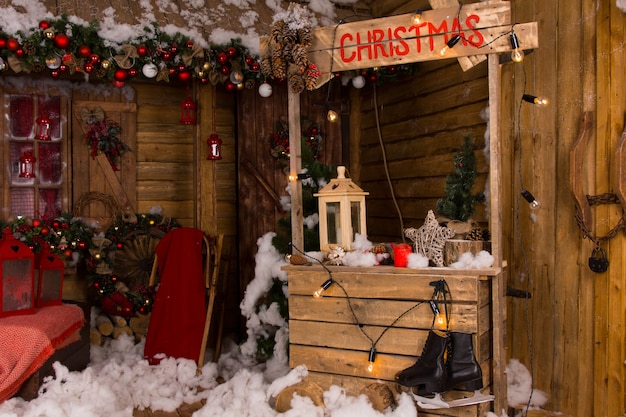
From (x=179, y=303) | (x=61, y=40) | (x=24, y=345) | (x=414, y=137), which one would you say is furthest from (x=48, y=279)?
(x=414, y=137)

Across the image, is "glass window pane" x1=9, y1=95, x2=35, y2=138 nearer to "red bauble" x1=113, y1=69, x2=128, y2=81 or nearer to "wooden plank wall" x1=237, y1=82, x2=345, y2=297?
"red bauble" x1=113, y1=69, x2=128, y2=81

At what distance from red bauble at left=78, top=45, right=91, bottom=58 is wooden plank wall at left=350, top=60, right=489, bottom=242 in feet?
8.19

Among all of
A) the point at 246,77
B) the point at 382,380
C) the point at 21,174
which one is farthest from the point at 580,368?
the point at 21,174

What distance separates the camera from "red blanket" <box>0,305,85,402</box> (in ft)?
10.9

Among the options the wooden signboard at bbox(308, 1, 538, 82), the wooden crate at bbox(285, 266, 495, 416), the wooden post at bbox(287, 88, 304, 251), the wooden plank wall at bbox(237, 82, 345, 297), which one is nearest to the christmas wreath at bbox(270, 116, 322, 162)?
the wooden plank wall at bbox(237, 82, 345, 297)

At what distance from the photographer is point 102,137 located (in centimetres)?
529

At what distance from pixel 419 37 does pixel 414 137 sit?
1.76 m

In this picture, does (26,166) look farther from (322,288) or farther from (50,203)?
(322,288)

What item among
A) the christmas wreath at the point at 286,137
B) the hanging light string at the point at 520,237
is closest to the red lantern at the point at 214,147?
the christmas wreath at the point at 286,137

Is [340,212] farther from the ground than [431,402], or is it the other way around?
[340,212]

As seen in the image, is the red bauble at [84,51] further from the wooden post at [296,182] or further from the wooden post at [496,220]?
the wooden post at [496,220]

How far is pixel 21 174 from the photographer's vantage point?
4.89 m

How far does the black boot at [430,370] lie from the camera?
3.02m

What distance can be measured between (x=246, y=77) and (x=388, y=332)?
2626 millimetres
